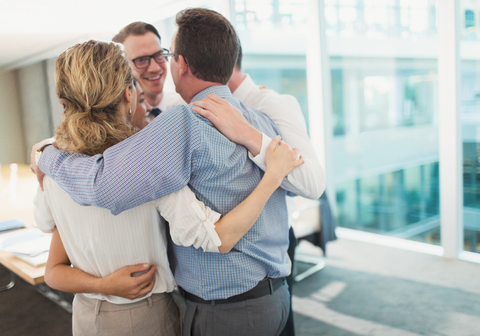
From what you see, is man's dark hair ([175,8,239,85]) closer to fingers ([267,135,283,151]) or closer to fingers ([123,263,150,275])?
fingers ([267,135,283,151])

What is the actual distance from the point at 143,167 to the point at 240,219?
1.02ft

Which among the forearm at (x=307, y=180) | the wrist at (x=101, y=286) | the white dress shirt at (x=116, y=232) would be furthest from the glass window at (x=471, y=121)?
the wrist at (x=101, y=286)

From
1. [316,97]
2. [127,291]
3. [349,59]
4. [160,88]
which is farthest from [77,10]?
[127,291]

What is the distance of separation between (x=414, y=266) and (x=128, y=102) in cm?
355

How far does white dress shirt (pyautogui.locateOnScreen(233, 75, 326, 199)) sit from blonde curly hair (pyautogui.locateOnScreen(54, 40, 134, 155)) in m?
0.46

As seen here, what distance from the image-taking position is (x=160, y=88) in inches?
82.6

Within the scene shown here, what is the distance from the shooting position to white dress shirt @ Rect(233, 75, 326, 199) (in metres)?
1.27

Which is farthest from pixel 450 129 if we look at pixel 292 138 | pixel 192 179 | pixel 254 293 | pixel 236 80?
pixel 192 179

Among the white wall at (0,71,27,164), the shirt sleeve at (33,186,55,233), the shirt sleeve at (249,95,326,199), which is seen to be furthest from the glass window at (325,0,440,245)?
the shirt sleeve at (33,186,55,233)

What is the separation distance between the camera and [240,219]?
106 cm

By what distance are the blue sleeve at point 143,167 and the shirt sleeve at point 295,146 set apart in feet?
0.87

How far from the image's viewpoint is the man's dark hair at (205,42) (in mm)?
1165

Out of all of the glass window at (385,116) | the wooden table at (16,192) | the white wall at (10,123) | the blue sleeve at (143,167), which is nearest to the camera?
the blue sleeve at (143,167)

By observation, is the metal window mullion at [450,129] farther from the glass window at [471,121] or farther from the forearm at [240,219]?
the forearm at [240,219]
